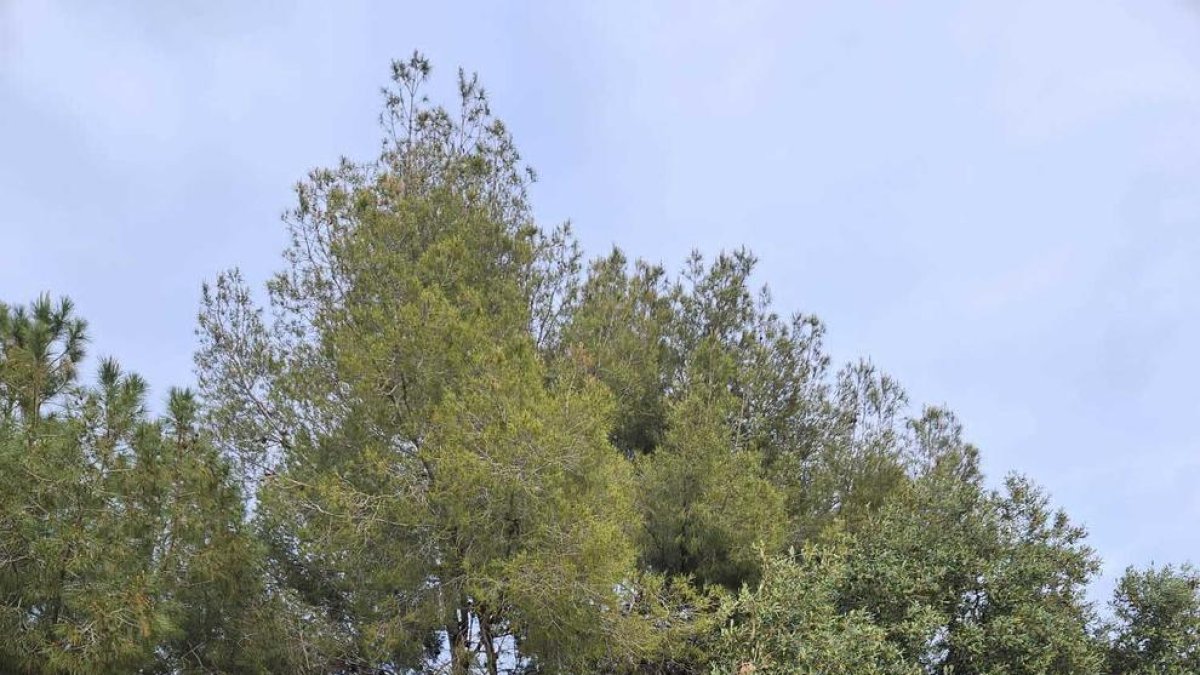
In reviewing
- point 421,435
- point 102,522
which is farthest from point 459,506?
point 102,522

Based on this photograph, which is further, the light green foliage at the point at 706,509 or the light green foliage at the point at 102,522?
the light green foliage at the point at 706,509

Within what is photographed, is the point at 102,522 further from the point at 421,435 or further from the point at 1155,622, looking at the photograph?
the point at 1155,622

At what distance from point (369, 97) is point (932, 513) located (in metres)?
7.72

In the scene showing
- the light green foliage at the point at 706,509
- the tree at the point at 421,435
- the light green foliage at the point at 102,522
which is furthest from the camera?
the light green foliage at the point at 706,509

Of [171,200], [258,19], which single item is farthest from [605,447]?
[171,200]

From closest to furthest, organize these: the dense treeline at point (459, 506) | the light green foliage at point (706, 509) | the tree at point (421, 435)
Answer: the dense treeline at point (459, 506) → the tree at point (421, 435) → the light green foliage at point (706, 509)

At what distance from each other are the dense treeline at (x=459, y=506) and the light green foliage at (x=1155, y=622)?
3 centimetres

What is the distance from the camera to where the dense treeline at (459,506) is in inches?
241

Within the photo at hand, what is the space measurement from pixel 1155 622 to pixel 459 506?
690 centimetres

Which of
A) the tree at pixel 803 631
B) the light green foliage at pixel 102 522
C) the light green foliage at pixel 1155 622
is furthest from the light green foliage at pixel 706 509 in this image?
the light green foliage at pixel 102 522

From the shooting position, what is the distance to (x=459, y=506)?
6.91 meters

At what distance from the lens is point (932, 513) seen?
853 centimetres

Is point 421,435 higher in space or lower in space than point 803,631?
higher

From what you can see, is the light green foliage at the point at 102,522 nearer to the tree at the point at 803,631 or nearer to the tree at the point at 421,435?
the tree at the point at 421,435
